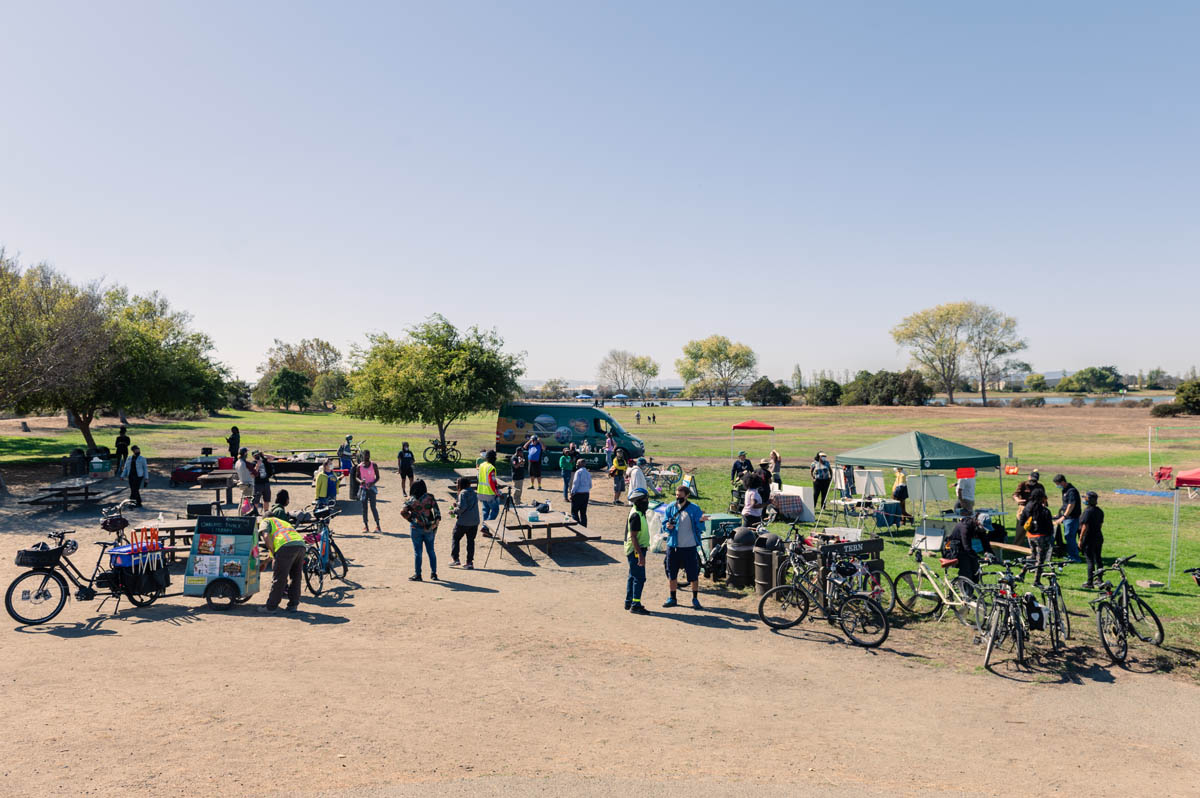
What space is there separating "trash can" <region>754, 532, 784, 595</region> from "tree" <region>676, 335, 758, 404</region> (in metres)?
143

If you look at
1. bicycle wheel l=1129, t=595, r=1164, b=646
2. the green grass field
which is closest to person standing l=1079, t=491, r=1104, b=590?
the green grass field

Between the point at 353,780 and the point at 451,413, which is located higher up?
the point at 451,413

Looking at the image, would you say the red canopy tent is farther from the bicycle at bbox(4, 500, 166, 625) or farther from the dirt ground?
the bicycle at bbox(4, 500, 166, 625)

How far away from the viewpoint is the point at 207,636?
27.4 feet

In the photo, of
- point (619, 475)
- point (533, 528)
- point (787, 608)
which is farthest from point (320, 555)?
point (619, 475)

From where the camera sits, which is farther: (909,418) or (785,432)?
(909,418)

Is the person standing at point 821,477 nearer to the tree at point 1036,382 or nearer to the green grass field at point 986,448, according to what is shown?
the green grass field at point 986,448

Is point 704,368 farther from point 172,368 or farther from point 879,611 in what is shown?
point 879,611

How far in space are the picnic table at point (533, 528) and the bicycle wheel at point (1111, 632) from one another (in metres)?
8.09

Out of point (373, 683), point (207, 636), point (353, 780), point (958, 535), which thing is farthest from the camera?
point (958, 535)

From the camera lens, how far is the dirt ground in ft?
17.7

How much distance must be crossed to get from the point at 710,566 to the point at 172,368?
26025mm

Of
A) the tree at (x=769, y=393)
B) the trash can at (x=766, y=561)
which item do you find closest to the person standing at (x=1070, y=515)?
the trash can at (x=766, y=561)

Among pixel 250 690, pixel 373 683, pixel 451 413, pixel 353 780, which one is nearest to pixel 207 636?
pixel 250 690
